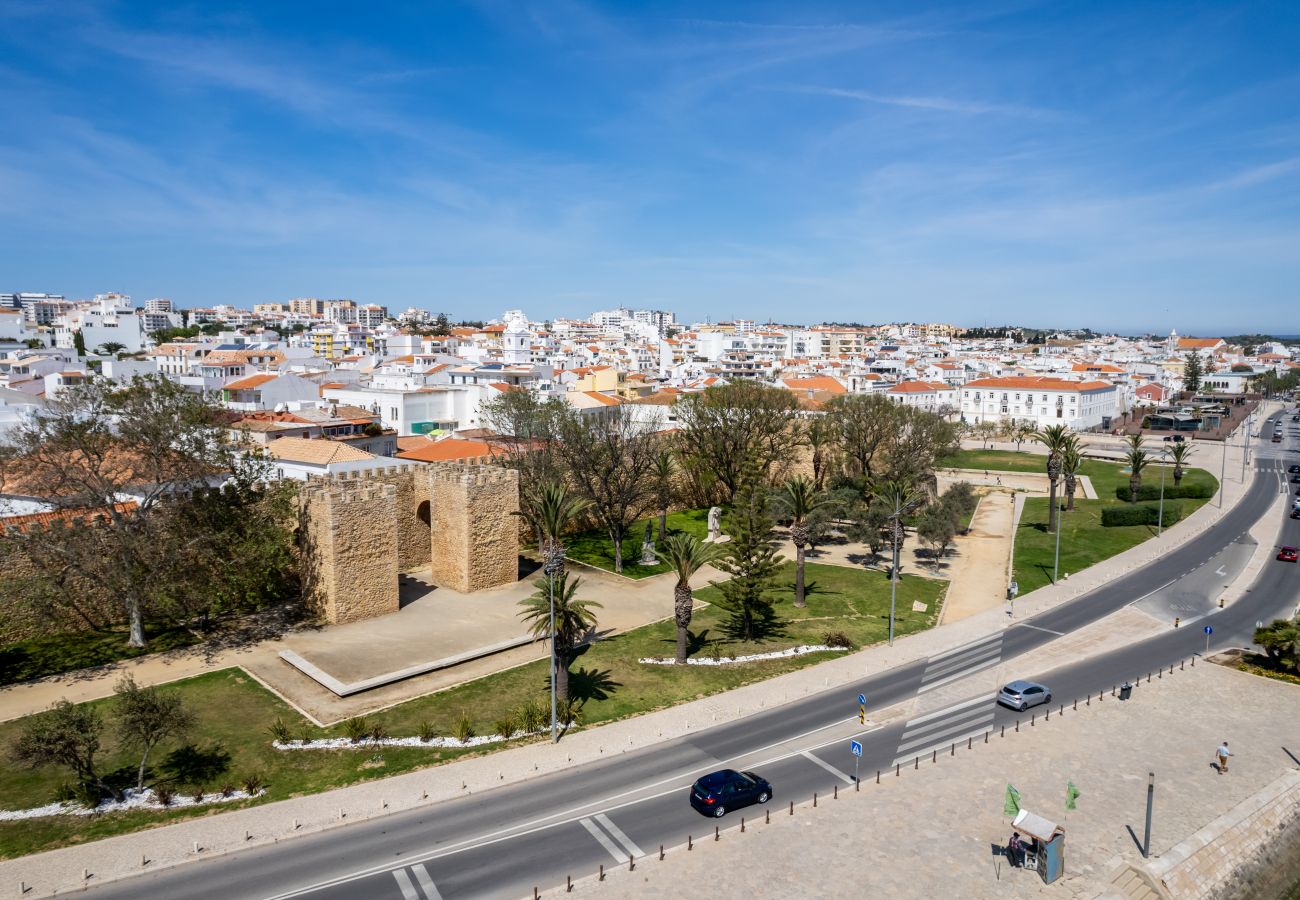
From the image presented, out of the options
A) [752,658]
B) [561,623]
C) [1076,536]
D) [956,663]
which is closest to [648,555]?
[752,658]

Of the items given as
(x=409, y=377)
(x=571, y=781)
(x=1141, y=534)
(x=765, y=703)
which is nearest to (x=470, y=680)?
(x=571, y=781)

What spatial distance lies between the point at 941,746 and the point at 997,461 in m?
66.4

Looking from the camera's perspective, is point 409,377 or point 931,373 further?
point 931,373

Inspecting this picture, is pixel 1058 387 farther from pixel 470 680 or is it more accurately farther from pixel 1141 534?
pixel 470 680

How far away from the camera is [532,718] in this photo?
918 inches

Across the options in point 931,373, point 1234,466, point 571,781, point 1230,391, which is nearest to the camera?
point 571,781

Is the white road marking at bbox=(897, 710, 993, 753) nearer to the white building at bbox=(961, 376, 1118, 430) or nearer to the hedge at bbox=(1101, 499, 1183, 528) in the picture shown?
the hedge at bbox=(1101, 499, 1183, 528)

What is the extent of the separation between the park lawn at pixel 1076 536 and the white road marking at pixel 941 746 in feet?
55.1

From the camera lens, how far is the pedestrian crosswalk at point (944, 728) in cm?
2270

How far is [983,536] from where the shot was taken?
165ft

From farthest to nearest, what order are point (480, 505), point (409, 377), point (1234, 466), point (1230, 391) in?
point (1230, 391) < point (409, 377) < point (1234, 466) < point (480, 505)

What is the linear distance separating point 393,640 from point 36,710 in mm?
10300

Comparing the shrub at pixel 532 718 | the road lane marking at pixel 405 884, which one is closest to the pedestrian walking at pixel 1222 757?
the shrub at pixel 532 718

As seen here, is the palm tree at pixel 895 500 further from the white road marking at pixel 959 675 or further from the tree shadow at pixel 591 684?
the tree shadow at pixel 591 684
